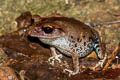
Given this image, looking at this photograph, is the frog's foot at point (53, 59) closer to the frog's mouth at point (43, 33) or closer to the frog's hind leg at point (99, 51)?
the frog's mouth at point (43, 33)

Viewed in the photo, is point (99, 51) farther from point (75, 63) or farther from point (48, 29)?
point (48, 29)

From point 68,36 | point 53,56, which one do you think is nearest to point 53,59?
point 53,56

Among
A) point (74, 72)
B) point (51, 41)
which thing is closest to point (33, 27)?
point (51, 41)

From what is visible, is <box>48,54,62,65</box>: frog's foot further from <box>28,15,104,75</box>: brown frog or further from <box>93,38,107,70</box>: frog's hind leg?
<box>93,38,107,70</box>: frog's hind leg

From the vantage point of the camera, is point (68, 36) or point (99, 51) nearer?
point (68, 36)

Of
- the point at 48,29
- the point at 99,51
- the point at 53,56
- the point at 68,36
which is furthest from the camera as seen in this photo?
the point at 53,56

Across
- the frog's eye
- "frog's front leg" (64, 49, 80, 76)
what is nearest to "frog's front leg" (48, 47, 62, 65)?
"frog's front leg" (64, 49, 80, 76)

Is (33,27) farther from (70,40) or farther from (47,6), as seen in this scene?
(47,6)

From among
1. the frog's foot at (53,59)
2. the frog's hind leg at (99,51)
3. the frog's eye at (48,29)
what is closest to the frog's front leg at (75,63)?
the frog's foot at (53,59)
